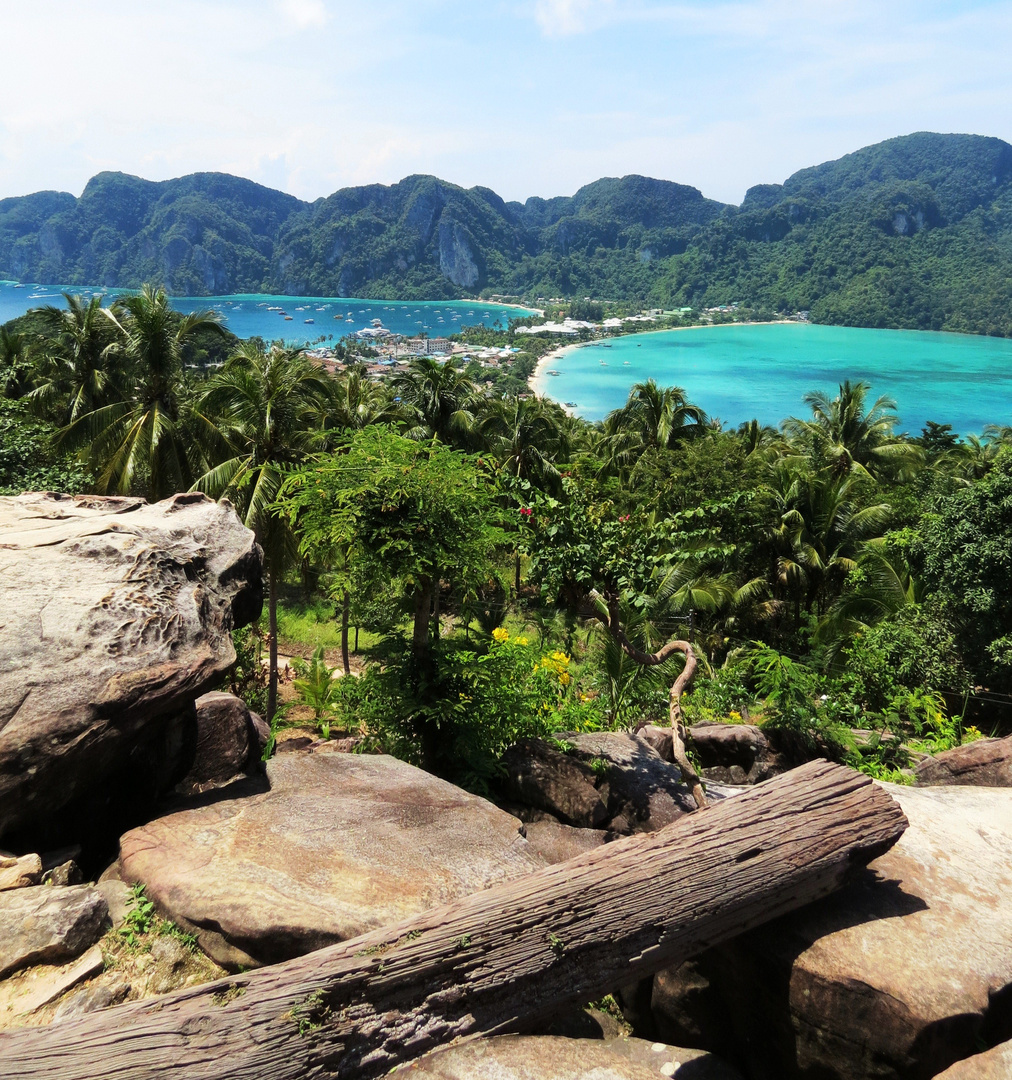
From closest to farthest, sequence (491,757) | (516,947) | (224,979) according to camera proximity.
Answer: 1. (224,979)
2. (516,947)
3. (491,757)

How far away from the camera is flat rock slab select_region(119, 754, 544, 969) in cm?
509

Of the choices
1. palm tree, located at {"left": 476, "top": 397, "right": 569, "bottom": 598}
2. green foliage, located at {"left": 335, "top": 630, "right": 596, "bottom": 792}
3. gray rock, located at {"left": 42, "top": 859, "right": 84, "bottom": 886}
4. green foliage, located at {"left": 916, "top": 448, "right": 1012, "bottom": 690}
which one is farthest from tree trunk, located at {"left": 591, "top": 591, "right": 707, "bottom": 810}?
palm tree, located at {"left": 476, "top": 397, "right": 569, "bottom": 598}

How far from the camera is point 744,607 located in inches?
816

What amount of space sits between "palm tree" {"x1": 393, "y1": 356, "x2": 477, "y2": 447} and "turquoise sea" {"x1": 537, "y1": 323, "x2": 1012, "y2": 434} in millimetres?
66943

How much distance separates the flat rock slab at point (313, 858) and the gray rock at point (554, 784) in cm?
143

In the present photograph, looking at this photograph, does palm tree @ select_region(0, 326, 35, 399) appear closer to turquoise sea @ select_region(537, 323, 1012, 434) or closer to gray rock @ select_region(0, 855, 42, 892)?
gray rock @ select_region(0, 855, 42, 892)

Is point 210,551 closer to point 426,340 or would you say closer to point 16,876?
point 16,876

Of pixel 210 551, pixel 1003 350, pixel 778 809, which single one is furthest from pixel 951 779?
pixel 1003 350

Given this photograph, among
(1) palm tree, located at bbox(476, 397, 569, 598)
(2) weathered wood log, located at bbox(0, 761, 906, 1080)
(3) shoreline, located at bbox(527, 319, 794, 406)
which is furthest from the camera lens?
(3) shoreline, located at bbox(527, 319, 794, 406)

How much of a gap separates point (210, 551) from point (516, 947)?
532 cm

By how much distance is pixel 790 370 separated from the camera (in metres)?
133

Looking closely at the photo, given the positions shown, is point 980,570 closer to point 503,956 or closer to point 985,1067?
point 985,1067

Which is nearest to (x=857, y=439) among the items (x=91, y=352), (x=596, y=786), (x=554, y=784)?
(x=596, y=786)

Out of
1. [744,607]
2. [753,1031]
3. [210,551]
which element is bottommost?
[744,607]
